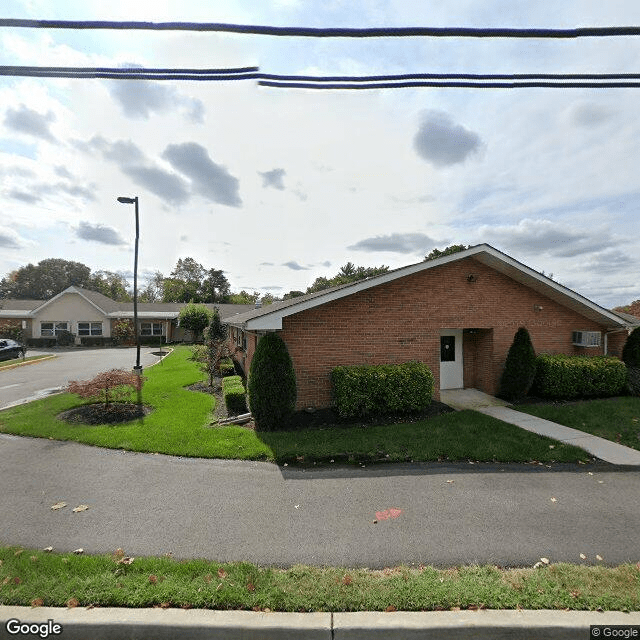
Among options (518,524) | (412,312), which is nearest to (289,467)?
(518,524)

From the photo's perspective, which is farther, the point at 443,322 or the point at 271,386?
the point at 443,322

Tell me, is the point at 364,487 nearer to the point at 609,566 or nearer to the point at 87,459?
the point at 609,566

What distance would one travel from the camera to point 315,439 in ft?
23.9

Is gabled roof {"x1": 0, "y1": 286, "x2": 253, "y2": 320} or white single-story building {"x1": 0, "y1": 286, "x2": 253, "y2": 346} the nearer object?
white single-story building {"x1": 0, "y1": 286, "x2": 253, "y2": 346}

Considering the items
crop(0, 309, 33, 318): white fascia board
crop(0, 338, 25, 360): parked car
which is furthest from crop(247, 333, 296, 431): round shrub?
crop(0, 309, 33, 318): white fascia board

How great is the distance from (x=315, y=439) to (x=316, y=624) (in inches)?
177

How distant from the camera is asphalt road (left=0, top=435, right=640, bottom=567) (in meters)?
3.81

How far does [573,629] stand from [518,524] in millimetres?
1613

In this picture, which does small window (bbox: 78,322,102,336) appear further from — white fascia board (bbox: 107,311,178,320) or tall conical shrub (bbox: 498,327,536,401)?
tall conical shrub (bbox: 498,327,536,401)

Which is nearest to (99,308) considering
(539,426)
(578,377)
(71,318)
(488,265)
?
(71,318)

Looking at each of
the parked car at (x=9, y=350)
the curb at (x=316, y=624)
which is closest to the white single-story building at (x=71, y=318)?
the parked car at (x=9, y=350)

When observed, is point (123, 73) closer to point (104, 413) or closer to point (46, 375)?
point (104, 413)

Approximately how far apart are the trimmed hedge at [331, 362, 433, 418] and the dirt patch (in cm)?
546

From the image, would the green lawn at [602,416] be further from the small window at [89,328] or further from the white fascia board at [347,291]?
the small window at [89,328]
